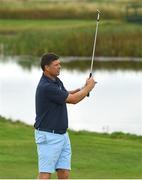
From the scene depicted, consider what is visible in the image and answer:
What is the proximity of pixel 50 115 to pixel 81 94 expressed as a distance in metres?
0.44

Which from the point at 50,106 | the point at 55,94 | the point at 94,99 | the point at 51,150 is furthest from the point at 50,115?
the point at 94,99

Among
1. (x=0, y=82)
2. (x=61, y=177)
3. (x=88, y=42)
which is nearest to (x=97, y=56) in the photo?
(x=88, y=42)

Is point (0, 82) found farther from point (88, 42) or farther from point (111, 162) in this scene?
point (111, 162)

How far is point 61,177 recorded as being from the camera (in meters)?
9.21

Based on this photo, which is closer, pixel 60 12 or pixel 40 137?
pixel 40 137

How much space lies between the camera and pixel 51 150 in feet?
29.6

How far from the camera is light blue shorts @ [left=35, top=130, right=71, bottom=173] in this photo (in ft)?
29.6

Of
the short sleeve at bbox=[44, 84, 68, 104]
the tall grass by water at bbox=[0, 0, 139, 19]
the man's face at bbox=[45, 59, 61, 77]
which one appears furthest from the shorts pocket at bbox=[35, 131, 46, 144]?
the tall grass by water at bbox=[0, 0, 139, 19]

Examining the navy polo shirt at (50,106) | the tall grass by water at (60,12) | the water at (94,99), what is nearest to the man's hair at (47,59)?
the navy polo shirt at (50,106)

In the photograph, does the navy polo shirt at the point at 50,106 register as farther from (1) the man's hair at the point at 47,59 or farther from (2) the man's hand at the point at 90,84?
(2) the man's hand at the point at 90,84

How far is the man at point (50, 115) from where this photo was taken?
8.97m

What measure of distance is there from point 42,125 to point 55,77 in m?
0.54

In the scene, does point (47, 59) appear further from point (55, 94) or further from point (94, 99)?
point (94, 99)

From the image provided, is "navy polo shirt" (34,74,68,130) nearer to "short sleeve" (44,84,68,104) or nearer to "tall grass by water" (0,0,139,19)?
"short sleeve" (44,84,68,104)
